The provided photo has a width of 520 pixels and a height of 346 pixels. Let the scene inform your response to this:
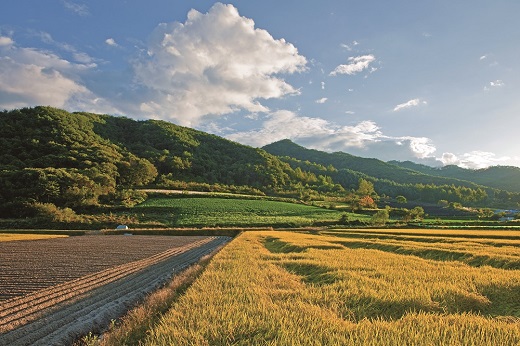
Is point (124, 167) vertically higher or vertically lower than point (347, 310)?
higher

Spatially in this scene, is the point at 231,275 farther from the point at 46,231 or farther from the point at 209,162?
the point at 209,162

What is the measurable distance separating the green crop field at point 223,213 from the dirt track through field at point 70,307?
47769 mm

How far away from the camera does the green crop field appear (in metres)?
64.0

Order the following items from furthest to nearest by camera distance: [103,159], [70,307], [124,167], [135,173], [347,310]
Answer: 1. [135,173]
2. [124,167]
3. [103,159]
4. [70,307]
5. [347,310]

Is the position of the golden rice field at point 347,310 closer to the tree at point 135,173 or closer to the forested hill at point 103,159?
the forested hill at point 103,159

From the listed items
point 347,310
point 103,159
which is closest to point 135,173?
point 103,159

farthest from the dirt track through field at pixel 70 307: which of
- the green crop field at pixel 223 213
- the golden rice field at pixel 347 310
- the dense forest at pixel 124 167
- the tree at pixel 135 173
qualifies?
the tree at pixel 135 173

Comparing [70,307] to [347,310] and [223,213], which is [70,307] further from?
[223,213]

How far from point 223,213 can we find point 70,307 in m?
63.6

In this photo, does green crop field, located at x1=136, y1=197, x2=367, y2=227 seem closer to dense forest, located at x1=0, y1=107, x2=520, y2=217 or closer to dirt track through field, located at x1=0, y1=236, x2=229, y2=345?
dense forest, located at x1=0, y1=107, x2=520, y2=217

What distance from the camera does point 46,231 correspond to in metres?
53.7

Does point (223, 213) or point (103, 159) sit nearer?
point (223, 213)

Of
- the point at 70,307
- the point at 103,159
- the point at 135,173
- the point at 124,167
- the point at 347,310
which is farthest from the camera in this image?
the point at 135,173

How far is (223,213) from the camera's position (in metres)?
73.2
